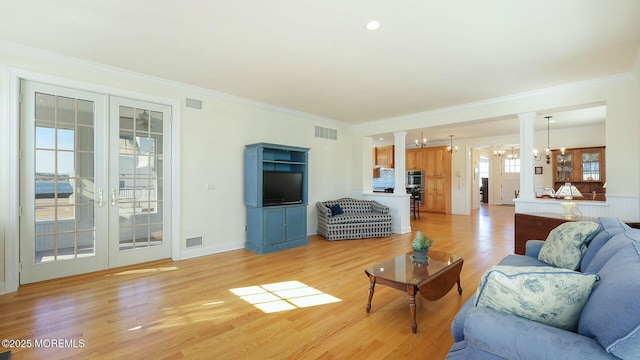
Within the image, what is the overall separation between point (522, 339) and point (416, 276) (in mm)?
1380

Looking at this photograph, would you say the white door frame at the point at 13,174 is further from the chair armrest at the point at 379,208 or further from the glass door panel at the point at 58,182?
the chair armrest at the point at 379,208

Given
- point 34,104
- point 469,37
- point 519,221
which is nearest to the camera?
point 469,37

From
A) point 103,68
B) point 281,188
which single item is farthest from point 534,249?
point 103,68

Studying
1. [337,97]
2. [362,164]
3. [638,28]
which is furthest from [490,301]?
[362,164]

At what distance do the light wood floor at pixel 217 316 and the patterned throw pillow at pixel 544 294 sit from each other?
0.98 meters

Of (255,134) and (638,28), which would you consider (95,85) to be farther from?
(638,28)

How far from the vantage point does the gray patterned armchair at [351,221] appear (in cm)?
578

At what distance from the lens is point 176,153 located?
4.36 meters

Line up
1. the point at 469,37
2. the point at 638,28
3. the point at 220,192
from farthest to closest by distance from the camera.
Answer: the point at 220,192, the point at 469,37, the point at 638,28

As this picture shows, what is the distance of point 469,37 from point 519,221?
295 centimetres

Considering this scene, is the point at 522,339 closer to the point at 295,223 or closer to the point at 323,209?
the point at 295,223

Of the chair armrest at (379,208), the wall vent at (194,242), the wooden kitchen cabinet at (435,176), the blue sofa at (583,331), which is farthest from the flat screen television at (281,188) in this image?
the wooden kitchen cabinet at (435,176)

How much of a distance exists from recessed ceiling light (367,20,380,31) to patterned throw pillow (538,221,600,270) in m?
2.51

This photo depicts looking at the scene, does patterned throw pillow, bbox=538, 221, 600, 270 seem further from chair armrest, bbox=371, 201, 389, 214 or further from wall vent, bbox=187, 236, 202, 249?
wall vent, bbox=187, 236, 202, 249
